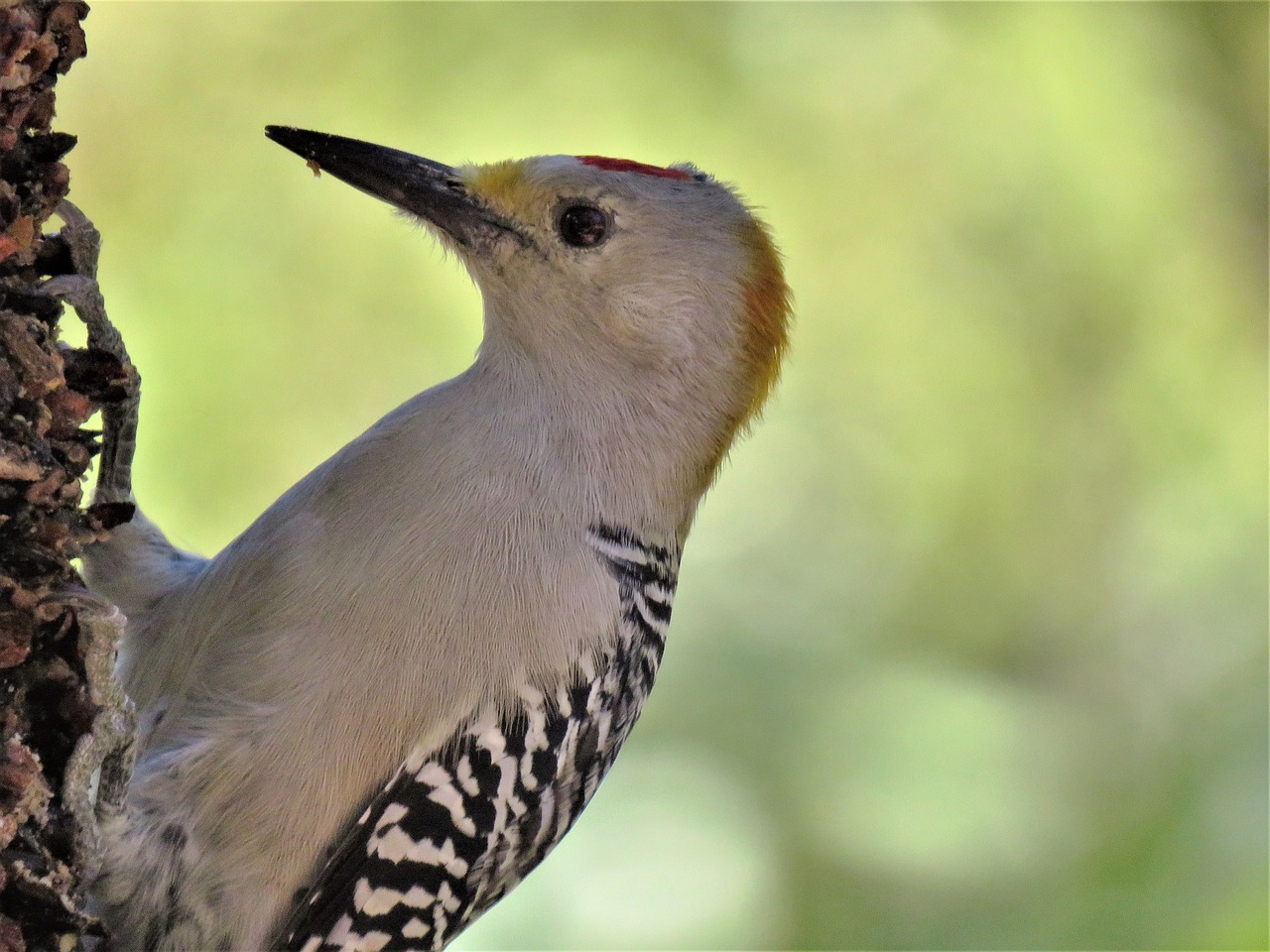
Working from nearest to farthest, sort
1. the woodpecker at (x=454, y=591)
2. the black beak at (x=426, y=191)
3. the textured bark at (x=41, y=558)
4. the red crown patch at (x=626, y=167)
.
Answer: the textured bark at (x=41, y=558) → the woodpecker at (x=454, y=591) → the black beak at (x=426, y=191) → the red crown patch at (x=626, y=167)

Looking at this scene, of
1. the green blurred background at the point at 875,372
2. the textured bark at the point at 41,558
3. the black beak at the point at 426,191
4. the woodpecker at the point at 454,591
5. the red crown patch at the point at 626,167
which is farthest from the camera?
the green blurred background at the point at 875,372

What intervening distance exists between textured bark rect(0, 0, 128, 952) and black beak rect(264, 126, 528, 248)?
66cm

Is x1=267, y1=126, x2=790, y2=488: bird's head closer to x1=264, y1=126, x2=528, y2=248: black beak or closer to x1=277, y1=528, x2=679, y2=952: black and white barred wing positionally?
x1=264, y1=126, x2=528, y2=248: black beak

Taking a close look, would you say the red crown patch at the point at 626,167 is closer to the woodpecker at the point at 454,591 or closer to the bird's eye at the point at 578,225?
the woodpecker at the point at 454,591

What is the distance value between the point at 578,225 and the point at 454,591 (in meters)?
0.77

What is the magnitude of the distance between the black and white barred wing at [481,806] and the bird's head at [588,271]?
33 cm

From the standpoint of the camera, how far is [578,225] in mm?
2561

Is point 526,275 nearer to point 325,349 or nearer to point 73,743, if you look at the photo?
point 73,743

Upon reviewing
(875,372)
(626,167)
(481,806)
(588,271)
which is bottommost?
(481,806)

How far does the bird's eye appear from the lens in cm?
256

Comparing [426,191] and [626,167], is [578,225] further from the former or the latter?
[426,191]

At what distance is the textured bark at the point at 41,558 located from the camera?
179 cm

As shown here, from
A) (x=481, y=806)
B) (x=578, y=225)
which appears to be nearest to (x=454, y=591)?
(x=481, y=806)

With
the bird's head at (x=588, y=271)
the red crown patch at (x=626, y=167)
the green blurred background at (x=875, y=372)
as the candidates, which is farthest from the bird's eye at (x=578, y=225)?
the green blurred background at (x=875, y=372)
